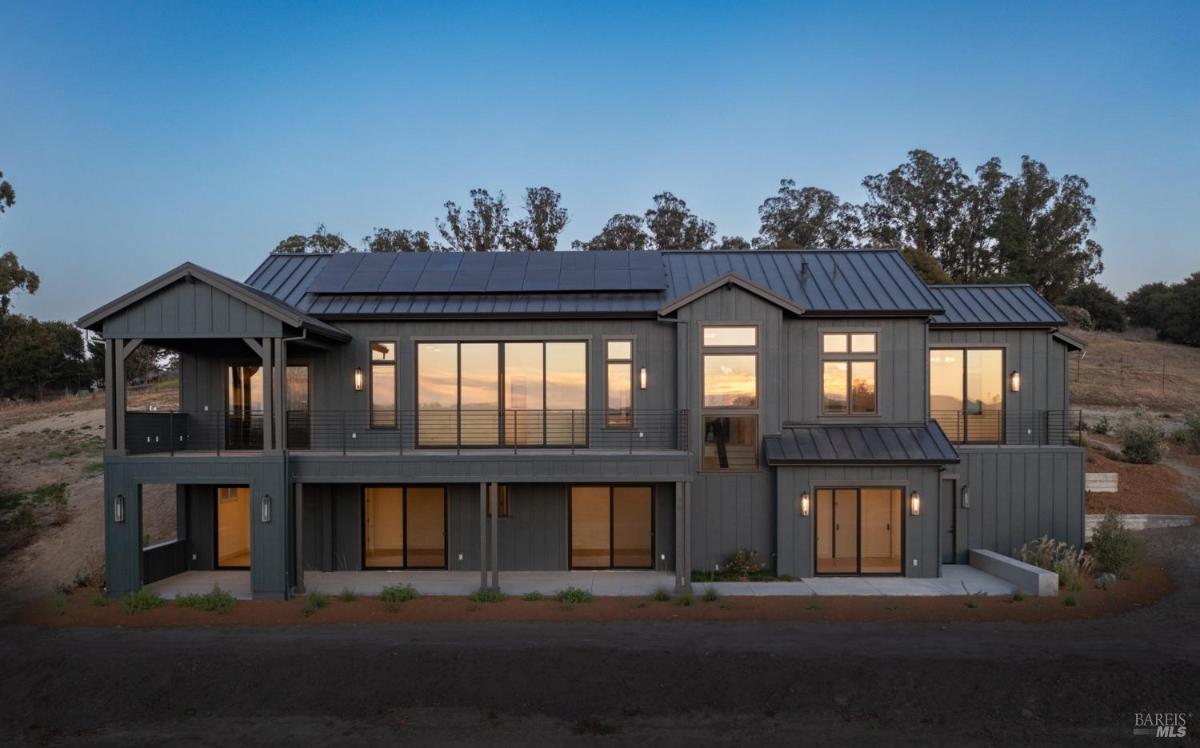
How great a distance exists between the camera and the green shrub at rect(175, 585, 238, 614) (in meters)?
11.5

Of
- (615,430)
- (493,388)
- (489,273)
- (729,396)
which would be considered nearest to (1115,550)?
(729,396)

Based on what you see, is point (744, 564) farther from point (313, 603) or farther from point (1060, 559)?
point (313, 603)

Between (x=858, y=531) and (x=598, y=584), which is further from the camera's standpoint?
(x=858, y=531)

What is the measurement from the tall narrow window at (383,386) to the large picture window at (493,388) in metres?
0.55

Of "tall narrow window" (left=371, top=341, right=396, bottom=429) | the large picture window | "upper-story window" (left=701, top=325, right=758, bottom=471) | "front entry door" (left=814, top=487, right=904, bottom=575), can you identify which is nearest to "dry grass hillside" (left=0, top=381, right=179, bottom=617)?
"tall narrow window" (left=371, top=341, right=396, bottom=429)

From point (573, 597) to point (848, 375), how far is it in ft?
24.2

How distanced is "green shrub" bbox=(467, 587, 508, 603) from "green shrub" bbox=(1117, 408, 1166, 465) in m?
19.4

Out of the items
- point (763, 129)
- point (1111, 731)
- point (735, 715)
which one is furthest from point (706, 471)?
point (763, 129)

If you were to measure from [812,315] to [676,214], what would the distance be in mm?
27128

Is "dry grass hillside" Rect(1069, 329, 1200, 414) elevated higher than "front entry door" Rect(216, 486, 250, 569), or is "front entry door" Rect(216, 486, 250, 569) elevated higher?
"dry grass hillside" Rect(1069, 329, 1200, 414)

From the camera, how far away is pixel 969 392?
1499cm

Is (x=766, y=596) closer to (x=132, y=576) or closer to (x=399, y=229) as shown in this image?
(x=132, y=576)

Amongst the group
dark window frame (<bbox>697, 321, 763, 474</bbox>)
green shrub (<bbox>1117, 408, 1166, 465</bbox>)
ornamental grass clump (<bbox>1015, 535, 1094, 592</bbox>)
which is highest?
dark window frame (<bbox>697, 321, 763, 474</bbox>)

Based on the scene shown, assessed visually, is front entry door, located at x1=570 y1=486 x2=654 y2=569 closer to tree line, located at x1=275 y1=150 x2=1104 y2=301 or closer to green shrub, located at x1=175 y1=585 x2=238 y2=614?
green shrub, located at x1=175 y1=585 x2=238 y2=614
